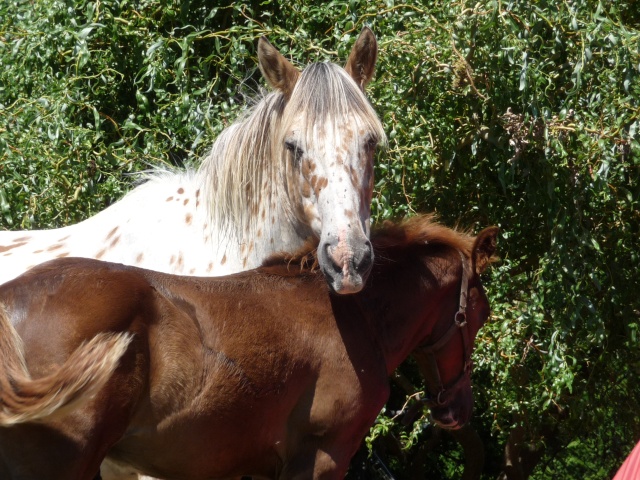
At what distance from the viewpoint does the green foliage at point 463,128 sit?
4.97 metres

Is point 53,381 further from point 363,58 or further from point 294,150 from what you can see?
point 363,58

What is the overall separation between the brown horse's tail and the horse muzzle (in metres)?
0.87

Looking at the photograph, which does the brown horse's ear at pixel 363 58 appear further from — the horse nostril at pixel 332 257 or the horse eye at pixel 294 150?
the horse nostril at pixel 332 257

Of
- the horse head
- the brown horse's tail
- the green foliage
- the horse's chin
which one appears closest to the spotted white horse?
the horse head

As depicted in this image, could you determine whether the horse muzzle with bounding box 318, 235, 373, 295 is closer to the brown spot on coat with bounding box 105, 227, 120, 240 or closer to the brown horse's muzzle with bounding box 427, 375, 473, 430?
the brown horse's muzzle with bounding box 427, 375, 473, 430

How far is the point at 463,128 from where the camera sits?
5340mm

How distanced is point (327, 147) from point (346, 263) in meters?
0.60

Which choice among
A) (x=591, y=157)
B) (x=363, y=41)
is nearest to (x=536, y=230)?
(x=591, y=157)

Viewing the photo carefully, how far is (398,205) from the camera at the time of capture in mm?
5422

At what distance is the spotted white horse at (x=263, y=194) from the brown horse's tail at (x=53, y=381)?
1003 mm

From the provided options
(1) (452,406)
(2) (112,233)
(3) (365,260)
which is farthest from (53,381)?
(1) (452,406)

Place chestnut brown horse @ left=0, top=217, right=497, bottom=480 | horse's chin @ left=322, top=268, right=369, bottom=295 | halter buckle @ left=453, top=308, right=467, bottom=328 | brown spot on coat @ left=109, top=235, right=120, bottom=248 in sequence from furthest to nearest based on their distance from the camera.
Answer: brown spot on coat @ left=109, top=235, right=120, bottom=248
halter buckle @ left=453, top=308, right=467, bottom=328
horse's chin @ left=322, top=268, right=369, bottom=295
chestnut brown horse @ left=0, top=217, right=497, bottom=480

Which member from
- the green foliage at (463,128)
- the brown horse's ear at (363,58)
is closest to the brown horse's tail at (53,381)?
the brown horse's ear at (363,58)

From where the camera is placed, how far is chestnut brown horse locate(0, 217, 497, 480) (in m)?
3.14
